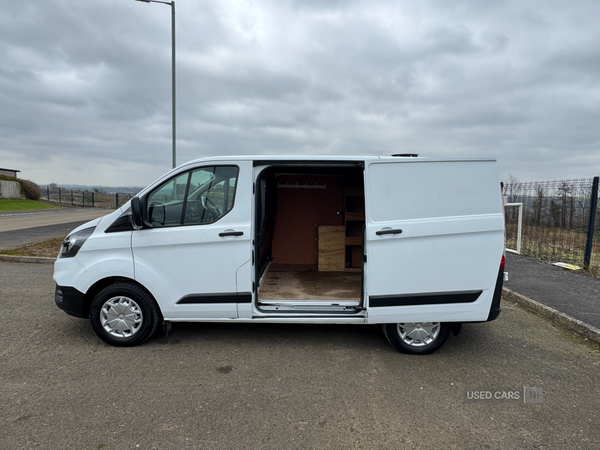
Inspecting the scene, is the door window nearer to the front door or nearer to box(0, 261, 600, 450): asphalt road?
the front door

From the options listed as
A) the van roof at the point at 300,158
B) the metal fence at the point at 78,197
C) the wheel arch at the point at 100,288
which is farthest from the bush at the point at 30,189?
the van roof at the point at 300,158

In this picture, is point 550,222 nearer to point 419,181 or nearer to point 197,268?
point 419,181

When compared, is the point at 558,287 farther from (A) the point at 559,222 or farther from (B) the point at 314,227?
(B) the point at 314,227

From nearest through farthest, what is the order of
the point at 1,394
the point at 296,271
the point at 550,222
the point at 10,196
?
the point at 1,394 → the point at 296,271 → the point at 550,222 → the point at 10,196

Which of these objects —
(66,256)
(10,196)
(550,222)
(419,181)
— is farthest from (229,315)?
(10,196)

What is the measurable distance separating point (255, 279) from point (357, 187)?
10.7 ft

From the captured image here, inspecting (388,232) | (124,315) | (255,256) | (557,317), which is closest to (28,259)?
(124,315)

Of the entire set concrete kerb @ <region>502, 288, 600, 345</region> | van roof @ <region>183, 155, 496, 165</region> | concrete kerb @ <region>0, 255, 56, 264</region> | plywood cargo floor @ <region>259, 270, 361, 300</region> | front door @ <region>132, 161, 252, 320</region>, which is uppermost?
van roof @ <region>183, 155, 496, 165</region>

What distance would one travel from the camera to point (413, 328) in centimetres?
391

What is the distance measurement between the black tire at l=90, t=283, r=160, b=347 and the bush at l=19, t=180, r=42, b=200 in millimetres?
39054

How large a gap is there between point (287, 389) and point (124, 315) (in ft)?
6.35

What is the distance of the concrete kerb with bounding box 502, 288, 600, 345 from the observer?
4.45m

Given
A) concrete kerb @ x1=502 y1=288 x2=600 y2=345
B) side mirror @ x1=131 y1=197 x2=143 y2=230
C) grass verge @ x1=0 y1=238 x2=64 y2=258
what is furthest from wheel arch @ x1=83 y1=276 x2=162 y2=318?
grass verge @ x1=0 y1=238 x2=64 y2=258
